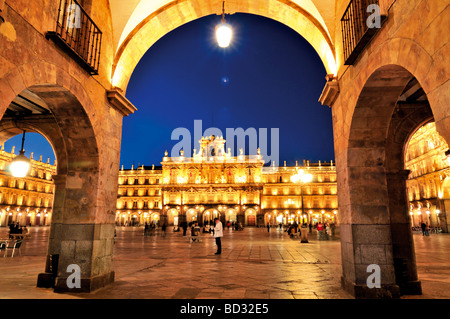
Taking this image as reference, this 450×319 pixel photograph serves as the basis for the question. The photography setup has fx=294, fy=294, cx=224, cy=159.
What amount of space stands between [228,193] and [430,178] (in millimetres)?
32489

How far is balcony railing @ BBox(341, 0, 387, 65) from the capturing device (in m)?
3.92

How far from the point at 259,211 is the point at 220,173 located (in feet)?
33.9

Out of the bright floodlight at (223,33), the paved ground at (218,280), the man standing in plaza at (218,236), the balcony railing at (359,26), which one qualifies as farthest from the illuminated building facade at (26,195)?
the balcony railing at (359,26)

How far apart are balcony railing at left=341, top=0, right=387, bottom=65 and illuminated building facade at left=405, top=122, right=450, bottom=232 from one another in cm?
2686

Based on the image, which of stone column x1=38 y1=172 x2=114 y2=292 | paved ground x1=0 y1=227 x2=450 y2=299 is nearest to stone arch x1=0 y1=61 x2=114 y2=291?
stone column x1=38 y1=172 x2=114 y2=292

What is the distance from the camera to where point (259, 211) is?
55031 mm

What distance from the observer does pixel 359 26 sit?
489cm

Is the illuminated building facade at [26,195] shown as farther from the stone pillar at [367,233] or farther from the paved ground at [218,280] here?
the stone pillar at [367,233]

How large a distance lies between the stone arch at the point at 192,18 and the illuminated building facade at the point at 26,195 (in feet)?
144

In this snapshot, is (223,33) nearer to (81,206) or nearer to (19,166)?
(81,206)

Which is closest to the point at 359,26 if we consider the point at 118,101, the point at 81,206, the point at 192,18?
the point at 192,18

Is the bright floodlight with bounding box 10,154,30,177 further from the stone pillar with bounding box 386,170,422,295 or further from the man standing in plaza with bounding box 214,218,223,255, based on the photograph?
the stone pillar with bounding box 386,170,422,295

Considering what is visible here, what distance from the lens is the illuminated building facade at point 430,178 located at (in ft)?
96.5

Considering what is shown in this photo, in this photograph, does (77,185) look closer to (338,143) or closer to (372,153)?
(338,143)
